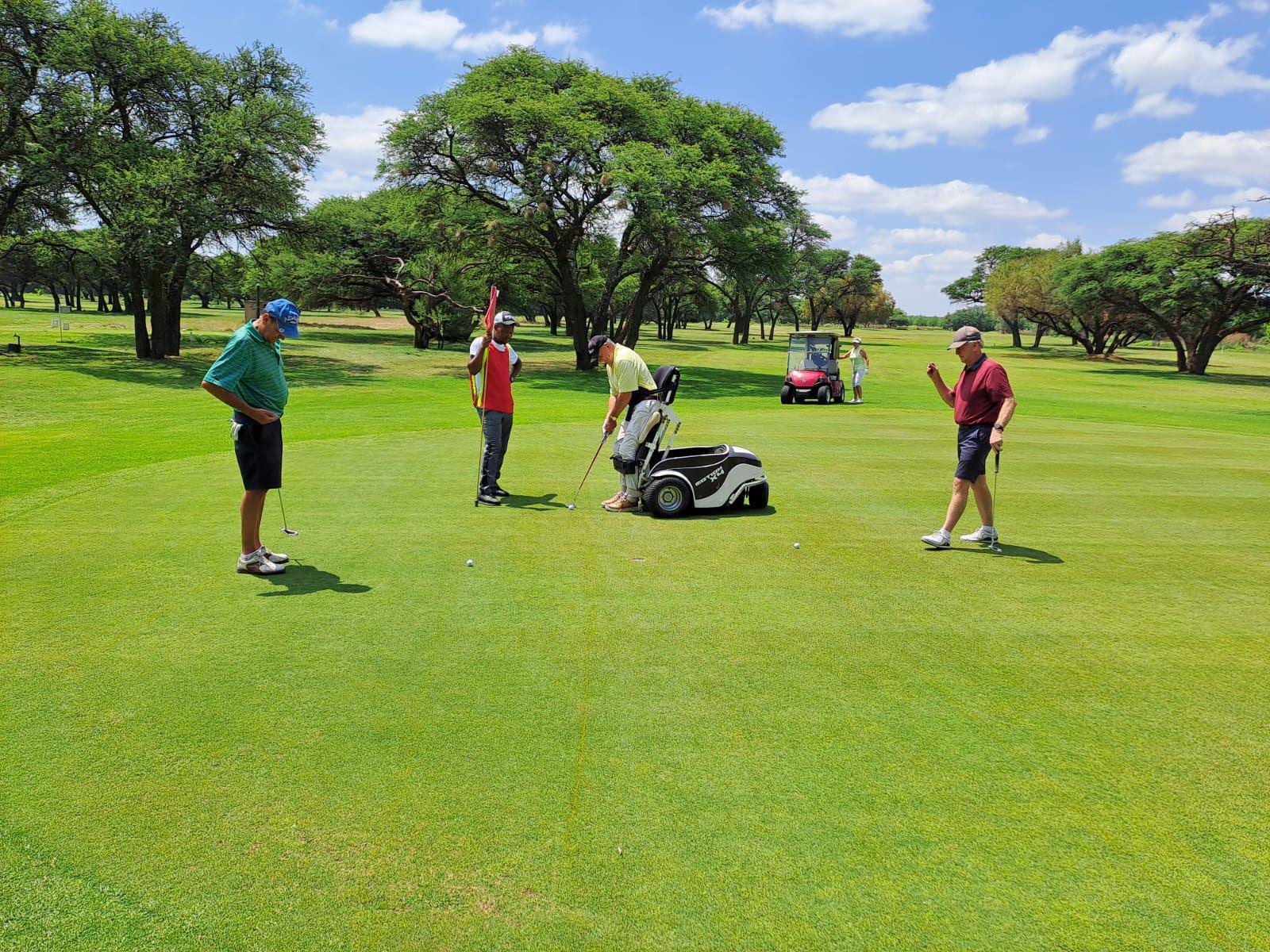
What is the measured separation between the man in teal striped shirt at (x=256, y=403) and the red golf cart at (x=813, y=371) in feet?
66.5

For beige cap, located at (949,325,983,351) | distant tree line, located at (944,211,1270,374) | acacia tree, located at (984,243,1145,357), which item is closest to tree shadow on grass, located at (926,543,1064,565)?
beige cap, located at (949,325,983,351)

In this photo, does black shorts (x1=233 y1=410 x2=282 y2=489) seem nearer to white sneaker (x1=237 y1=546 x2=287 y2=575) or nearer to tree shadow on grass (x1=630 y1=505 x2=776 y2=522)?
white sneaker (x1=237 y1=546 x2=287 y2=575)

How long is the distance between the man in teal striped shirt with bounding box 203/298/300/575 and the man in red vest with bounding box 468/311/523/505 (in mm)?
3069

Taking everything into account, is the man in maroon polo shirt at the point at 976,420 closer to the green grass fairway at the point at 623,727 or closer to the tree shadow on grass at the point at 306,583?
the green grass fairway at the point at 623,727

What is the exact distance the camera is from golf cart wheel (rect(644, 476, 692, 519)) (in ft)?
29.9

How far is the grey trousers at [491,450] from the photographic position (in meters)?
9.70

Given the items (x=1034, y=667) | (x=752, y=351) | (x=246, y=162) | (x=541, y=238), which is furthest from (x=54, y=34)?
(x=752, y=351)

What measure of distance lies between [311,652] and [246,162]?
3294 centimetres

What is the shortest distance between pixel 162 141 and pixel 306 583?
34.9 m

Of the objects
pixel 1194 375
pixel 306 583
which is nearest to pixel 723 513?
pixel 306 583

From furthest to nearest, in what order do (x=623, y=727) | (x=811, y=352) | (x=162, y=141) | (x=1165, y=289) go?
(x=1165, y=289)
(x=162, y=141)
(x=811, y=352)
(x=623, y=727)

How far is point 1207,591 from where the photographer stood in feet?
22.6

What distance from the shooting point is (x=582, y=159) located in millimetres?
33625

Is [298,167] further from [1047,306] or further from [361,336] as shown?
[1047,306]
